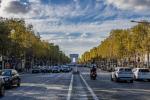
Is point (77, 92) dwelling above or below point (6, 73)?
below

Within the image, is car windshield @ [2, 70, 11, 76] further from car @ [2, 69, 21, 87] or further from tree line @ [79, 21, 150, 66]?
tree line @ [79, 21, 150, 66]

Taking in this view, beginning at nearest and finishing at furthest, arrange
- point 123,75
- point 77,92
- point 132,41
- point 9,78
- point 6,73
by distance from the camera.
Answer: point 77,92
point 9,78
point 6,73
point 123,75
point 132,41

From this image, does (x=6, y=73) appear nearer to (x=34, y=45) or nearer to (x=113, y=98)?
(x=113, y=98)

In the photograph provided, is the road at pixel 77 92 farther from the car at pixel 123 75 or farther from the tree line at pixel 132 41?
the tree line at pixel 132 41

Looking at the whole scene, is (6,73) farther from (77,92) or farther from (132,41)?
(132,41)

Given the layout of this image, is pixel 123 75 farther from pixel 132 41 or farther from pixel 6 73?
pixel 132 41

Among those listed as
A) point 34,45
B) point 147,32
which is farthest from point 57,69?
point 147,32

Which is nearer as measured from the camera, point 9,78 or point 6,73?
point 9,78

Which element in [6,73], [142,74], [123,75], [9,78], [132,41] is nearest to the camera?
[9,78]

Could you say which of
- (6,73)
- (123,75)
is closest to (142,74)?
(123,75)

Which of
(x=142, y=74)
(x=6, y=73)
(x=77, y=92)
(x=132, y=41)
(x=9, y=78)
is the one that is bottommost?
(x=77, y=92)

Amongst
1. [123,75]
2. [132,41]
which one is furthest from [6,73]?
[132,41]

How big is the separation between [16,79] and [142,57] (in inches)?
3407

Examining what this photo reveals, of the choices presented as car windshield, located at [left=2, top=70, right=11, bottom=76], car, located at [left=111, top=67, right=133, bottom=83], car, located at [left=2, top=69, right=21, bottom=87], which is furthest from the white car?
car windshield, located at [left=2, top=70, right=11, bottom=76]
